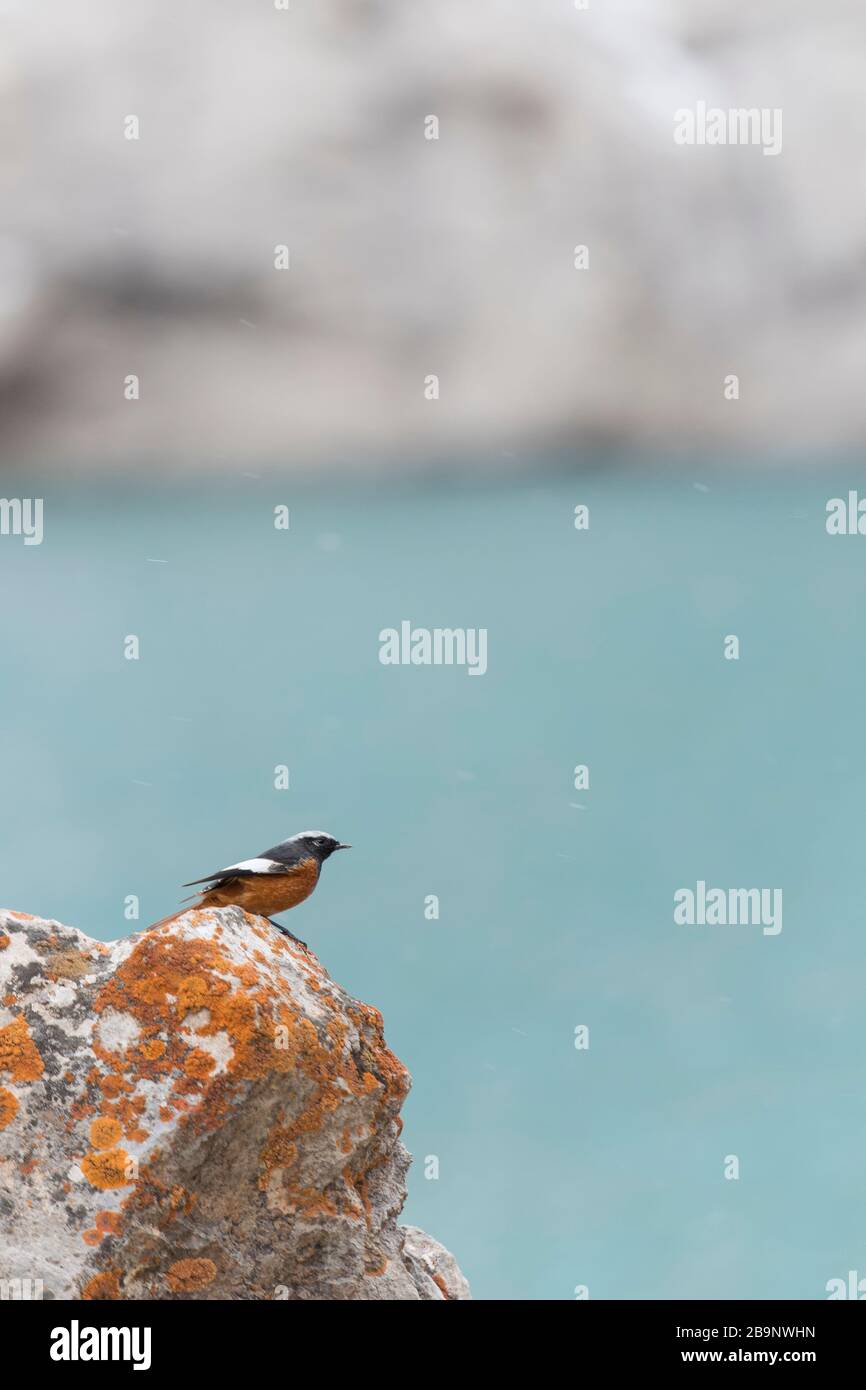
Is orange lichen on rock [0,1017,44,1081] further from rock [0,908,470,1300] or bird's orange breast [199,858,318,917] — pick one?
bird's orange breast [199,858,318,917]

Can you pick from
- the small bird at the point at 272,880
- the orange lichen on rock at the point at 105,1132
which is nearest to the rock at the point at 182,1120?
the orange lichen on rock at the point at 105,1132

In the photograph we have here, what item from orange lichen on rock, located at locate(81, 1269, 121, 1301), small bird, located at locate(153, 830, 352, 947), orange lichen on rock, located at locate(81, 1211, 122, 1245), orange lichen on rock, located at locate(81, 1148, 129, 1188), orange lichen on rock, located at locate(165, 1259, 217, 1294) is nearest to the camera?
orange lichen on rock, located at locate(81, 1269, 121, 1301)

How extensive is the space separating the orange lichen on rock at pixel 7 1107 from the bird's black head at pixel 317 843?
2.60 metres

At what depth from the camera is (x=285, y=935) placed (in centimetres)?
793

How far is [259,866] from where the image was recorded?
8.35 metres

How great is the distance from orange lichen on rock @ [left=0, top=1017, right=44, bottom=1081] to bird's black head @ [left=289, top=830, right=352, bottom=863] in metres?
2.37

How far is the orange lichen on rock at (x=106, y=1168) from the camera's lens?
659 centimetres

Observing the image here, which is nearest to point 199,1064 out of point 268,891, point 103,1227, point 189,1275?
point 103,1227

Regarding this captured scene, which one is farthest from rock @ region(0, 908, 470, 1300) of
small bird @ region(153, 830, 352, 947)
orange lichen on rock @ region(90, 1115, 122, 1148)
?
small bird @ region(153, 830, 352, 947)

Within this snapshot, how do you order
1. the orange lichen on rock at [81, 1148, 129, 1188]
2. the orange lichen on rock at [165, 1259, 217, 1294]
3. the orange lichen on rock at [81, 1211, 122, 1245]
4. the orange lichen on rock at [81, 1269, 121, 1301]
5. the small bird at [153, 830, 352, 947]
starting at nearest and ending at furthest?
the orange lichen on rock at [81, 1269, 121, 1301], the orange lichen on rock at [81, 1211, 122, 1245], the orange lichen on rock at [81, 1148, 129, 1188], the orange lichen on rock at [165, 1259, 217, 1294], the small bird at [153, 830, 352, 947]

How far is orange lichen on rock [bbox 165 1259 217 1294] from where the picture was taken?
6695 millimetres

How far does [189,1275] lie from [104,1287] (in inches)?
19.2
